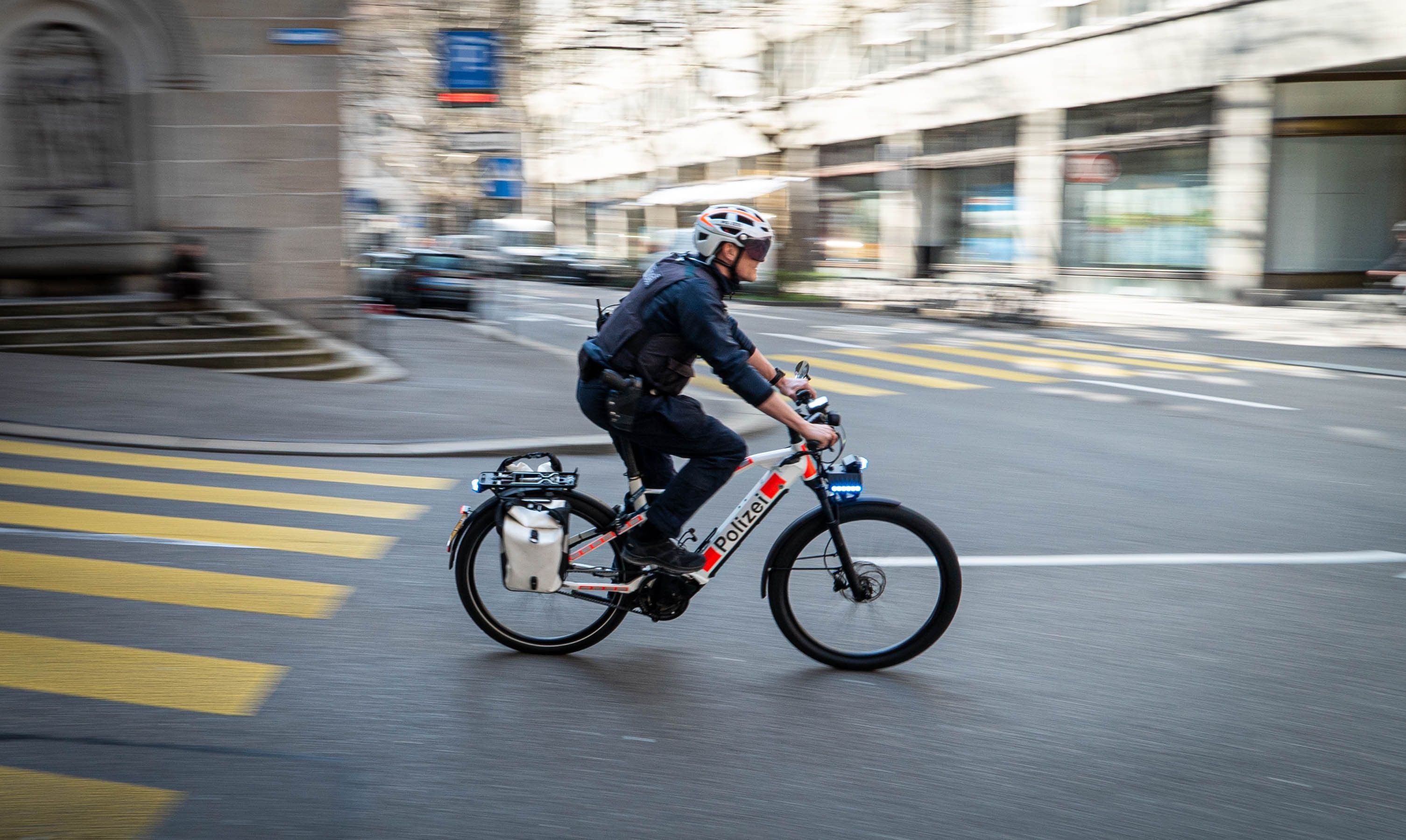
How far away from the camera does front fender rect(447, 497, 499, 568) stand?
16.8 feet

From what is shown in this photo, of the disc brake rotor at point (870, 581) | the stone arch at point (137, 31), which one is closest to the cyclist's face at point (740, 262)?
the disc brake rotor at point (870, 581)

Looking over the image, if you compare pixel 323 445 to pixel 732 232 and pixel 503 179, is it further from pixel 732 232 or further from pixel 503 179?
pixel 503 179

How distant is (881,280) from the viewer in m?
30.2

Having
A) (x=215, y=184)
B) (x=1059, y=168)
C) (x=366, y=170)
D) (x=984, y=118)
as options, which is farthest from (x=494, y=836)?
(x=366, y=170)

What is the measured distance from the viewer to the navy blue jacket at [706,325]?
4.72m

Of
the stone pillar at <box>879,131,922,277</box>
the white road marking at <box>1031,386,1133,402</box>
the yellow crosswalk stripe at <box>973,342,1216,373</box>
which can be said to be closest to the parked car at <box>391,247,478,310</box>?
the yellow crosswalk stripe at <box>973,342,1216,373</box>

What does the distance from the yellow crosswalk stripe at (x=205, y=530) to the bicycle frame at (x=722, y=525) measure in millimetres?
1946

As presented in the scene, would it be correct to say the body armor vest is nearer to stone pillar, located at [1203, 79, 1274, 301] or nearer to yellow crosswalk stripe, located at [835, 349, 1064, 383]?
yellow crosswalk stripe, located at [835, 349, 1064, 383]

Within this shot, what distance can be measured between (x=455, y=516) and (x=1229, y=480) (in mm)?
5517

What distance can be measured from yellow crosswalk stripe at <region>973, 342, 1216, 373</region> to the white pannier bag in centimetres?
1332

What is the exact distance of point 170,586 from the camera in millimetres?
6055

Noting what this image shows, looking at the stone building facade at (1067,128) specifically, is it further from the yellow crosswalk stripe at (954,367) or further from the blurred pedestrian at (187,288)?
the blurred pedestrian at (187,288)

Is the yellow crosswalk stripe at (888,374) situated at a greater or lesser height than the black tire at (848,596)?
lesser

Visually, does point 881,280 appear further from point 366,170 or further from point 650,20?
point 366,170
